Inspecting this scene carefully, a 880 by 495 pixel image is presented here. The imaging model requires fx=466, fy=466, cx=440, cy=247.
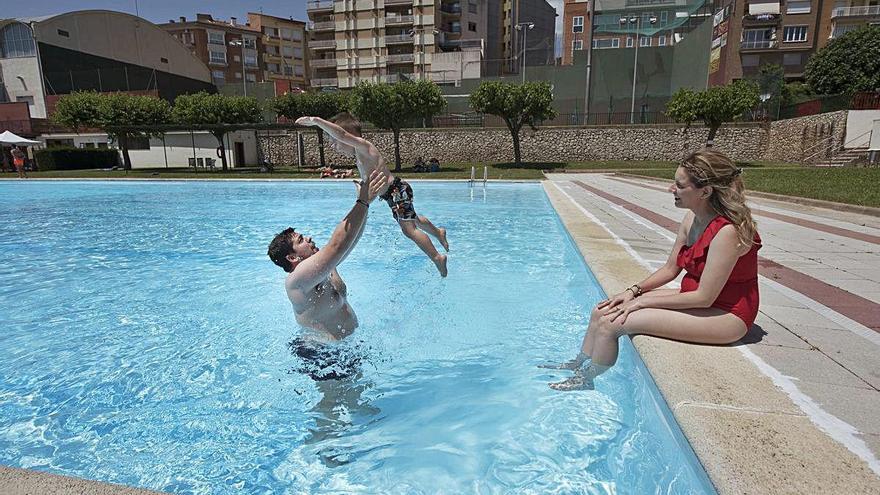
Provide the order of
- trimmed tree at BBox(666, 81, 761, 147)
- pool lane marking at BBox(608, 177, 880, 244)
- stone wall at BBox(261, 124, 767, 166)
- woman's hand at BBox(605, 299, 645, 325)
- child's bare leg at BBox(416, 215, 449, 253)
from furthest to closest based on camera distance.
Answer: stone wall at BBox(261, 124, 767, 166), trimmed tree at BBox(666, 81, 761, 147), pool lane marking at BBox(608, 177, 880, 244), child's bare leg at BBox(416, 215, 449, 253), woman's hand at BBox(605, 299, 645, 325)

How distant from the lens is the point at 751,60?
52.9 m

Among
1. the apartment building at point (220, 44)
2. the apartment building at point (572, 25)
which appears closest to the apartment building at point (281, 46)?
the apartment building at point (220, 44)

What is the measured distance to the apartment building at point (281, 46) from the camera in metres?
74.2

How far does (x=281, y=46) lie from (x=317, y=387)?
82950 mm

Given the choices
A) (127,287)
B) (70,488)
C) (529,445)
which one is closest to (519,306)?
(529,445)

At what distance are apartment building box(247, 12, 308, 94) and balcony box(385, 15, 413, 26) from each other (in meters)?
19.0

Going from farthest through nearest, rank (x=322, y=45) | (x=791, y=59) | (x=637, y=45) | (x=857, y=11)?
1. (x=322, y=45)
2. (x=791, y=59)
3. (x=857, y=11)
4. (x=637, y=45)

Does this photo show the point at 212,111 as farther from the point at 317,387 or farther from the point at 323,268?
the point at 323,268

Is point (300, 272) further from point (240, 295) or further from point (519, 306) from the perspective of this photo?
point (240, 295)

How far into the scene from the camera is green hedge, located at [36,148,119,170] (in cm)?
3244

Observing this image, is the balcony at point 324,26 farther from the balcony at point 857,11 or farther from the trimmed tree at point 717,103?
the balcony at point 857,11

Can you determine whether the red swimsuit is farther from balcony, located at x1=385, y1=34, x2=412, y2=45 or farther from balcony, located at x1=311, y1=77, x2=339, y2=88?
balcony, located at x1=311, y1=77, x2=339, y2=88

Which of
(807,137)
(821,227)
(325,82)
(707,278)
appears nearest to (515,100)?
(807,137)

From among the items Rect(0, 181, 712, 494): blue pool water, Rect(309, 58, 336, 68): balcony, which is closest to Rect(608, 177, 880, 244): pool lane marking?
Rect(0, 181, 712, 494): blue pool water
